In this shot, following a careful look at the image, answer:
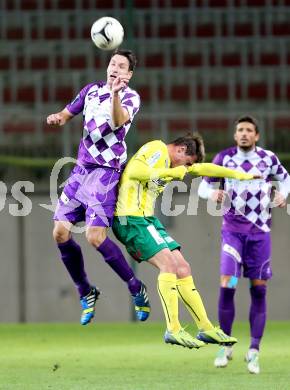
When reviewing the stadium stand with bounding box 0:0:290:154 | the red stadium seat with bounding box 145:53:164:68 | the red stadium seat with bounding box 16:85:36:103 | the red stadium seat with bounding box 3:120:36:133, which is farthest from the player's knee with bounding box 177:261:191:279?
the red stadium seat with bounding box 145:53:164:68

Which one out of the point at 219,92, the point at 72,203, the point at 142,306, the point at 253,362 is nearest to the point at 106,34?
the point at 72,203

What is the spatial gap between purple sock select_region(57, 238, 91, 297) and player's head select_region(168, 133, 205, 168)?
836 mm

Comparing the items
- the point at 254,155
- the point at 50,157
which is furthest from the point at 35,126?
the point at 254,155

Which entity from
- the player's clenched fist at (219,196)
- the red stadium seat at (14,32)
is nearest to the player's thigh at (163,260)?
the player's clenched fist at (219,196)

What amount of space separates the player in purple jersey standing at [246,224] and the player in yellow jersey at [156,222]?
1.30 meters

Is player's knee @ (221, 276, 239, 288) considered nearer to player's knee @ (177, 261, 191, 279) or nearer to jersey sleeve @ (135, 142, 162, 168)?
player's knee @ (177, 261, 191, 279)

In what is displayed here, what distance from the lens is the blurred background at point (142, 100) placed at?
515 inches

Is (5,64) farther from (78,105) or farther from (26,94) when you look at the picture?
(78,105)

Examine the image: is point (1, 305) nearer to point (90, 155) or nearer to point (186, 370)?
point (186, 370)

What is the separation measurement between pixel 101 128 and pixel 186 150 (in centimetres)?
55

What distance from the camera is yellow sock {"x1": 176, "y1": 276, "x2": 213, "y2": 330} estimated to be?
24.0 ft

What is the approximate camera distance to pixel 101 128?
23.7 ft

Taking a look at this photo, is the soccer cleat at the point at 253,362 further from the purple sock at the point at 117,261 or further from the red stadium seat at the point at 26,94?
the red stadium seat at the point at 26,94

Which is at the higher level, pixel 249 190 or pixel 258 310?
pixel 249 190
